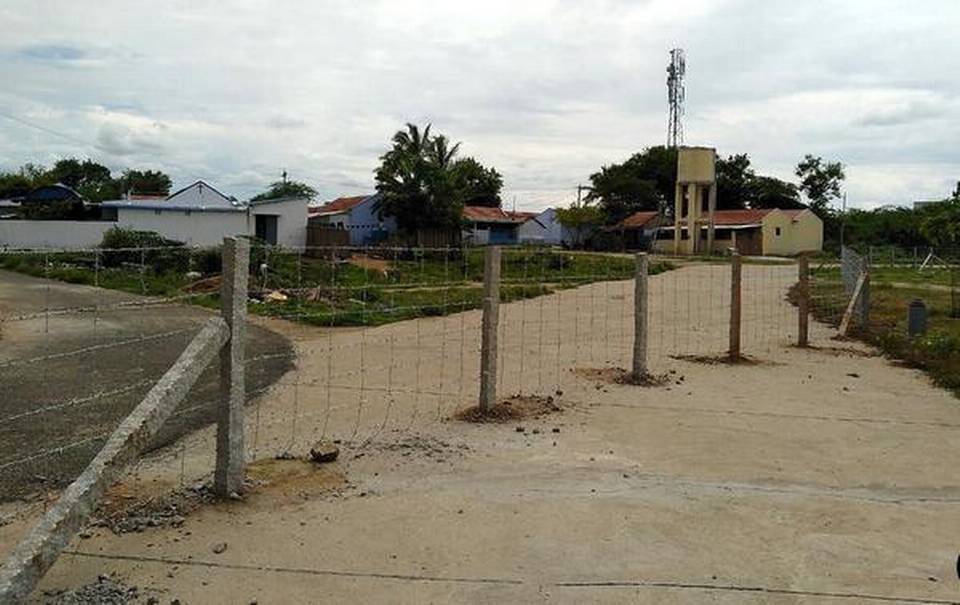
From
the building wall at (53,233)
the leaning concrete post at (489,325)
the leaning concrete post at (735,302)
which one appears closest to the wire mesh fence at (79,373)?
the leaning concrete post at (489,325)

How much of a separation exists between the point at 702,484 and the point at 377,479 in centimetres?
226

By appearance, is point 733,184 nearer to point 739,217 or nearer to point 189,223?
point 739,217

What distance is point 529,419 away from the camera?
8.15 meters

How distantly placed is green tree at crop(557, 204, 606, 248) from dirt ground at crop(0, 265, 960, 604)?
6252cm

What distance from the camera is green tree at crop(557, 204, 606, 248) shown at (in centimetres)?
7294

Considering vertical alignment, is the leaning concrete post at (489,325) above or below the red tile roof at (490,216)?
below

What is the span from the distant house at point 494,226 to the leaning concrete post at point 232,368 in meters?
60.4

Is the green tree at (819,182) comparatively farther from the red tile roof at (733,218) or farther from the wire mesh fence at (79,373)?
the wire mesh fence at (79,373)

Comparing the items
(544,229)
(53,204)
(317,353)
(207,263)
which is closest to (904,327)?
(317,353)

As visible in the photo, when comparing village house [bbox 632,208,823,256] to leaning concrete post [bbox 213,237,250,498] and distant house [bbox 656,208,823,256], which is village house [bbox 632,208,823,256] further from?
leaning concrete post [bbox 213,237,250,498]

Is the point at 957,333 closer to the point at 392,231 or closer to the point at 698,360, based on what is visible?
the point at 698,360

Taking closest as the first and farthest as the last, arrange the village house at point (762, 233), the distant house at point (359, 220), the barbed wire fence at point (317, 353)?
the barbed wire fence at point (317, 353), the distant house at point (359, 220), the village house at point (762, 233)

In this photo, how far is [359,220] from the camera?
58.1m

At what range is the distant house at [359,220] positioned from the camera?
2153 inches
